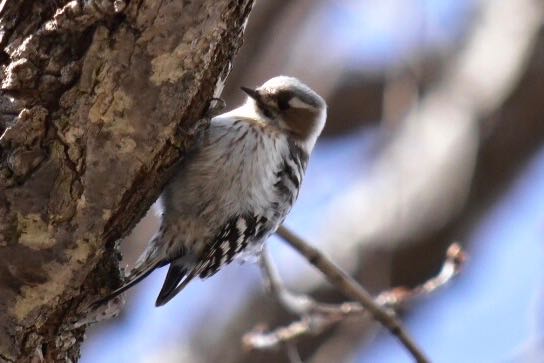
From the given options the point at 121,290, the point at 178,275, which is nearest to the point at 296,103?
the point at 178,275

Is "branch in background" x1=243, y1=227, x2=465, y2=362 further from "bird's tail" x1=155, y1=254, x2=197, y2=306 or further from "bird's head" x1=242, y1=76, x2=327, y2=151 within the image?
"bird's head" x1=242, y1=76, x2=327, y2=151

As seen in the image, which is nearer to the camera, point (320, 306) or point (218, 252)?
point (218, 252)

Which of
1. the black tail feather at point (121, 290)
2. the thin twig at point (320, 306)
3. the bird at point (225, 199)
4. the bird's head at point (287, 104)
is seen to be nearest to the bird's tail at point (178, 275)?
the bird at point (225, 199)

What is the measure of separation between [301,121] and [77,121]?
163 centimetres

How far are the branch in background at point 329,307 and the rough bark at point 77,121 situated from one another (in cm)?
113

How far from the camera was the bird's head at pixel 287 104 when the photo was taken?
4027 millimetres

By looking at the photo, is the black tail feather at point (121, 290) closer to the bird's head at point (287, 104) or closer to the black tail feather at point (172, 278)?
the black tail feather at point (172, 278)

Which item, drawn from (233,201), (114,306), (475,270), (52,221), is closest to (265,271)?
(233,201)

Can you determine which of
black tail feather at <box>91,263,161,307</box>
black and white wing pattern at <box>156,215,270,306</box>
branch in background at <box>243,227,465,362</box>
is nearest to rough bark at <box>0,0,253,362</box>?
black tail feather at <box>91,263,161,307</box>

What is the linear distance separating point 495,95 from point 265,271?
7.44 feet

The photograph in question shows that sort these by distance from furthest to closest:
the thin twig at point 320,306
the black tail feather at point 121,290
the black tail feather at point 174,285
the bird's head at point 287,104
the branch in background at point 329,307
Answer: the thin twig at point 320,306 → the bird's head at point 287,104 → the branch in background at point 329,307 → the black tail feather at point 174,285 → the black tail feather at point 121,290

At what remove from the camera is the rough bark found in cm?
263

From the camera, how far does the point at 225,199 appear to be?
12.4 feet

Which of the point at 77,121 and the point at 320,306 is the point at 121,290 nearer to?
the point at 77,121
